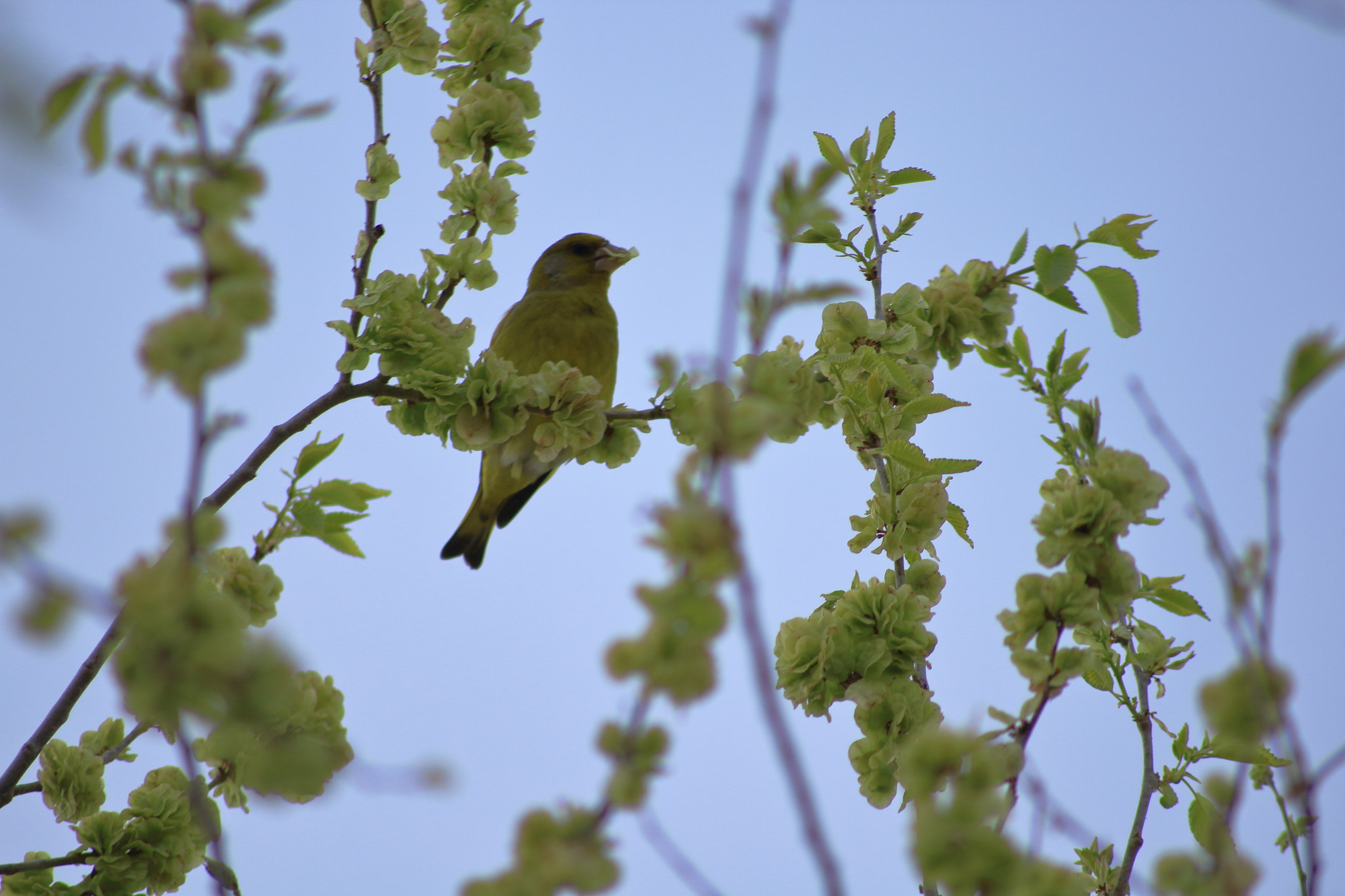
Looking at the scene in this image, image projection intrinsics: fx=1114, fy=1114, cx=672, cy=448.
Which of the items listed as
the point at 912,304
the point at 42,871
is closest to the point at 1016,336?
the point at 912,304

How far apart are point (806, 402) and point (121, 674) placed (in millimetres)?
1639

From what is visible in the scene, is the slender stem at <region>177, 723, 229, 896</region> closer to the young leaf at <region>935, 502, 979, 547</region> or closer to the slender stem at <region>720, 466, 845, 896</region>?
the slender stem at <region>720, 466, 845, 896</region>

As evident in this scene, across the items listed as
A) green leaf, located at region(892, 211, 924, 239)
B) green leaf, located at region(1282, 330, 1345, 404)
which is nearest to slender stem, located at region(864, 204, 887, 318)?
green leaf, located at region(892, 211, 924, 239)

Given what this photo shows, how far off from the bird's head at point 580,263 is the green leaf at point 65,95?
454 cm

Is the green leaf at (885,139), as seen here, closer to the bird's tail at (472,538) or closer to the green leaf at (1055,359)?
the green leaf at (1055,359)

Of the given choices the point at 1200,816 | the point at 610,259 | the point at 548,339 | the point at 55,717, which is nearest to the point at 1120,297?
the point at 1200,816

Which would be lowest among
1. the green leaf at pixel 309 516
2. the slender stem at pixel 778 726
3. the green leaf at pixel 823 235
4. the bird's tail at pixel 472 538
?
the slender stem at pixel 778 726

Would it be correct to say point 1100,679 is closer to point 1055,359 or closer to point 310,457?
point 1055,359

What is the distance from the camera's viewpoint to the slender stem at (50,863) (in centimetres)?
225

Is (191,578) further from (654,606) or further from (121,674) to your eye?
(654,606)

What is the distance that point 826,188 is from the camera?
4.25ft

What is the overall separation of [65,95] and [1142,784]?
7.09 feet

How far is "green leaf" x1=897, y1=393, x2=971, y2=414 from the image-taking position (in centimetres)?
239

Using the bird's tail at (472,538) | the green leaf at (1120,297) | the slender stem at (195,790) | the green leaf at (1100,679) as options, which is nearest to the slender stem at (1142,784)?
the green leaf at (1100,679)
